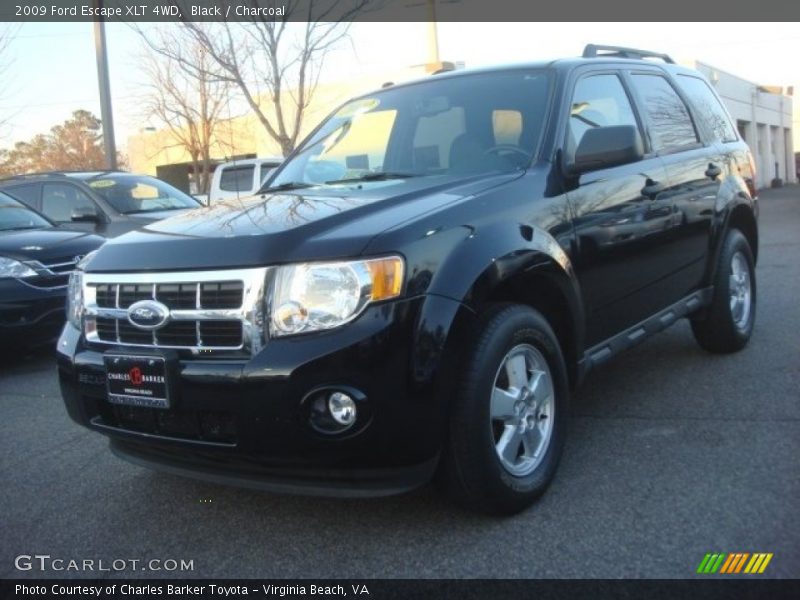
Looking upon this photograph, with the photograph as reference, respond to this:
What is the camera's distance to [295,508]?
343cm

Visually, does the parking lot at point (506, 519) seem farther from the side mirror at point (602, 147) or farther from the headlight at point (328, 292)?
the side mirror at point (602, 147)

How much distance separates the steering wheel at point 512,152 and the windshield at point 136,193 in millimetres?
6329

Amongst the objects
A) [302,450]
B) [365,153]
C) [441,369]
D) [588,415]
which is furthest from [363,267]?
[588,415]

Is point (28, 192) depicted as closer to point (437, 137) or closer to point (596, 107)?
point (437, 137)

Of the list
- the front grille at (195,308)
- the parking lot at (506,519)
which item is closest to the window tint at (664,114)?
the parking lot at (506,519)

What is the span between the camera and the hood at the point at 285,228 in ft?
9.38

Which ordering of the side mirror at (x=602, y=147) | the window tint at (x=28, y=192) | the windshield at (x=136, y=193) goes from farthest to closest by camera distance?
the window tint at (x=28, y=192)
the windshield at (x=136, y=193)
the side mirror at (x=602, y=147)

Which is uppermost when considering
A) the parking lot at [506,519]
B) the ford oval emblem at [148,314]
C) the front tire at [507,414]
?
the ford oval emblem at [148,314]

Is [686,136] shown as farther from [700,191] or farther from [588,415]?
[588,415]

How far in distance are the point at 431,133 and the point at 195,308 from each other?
1883mm

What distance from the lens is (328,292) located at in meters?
2.80

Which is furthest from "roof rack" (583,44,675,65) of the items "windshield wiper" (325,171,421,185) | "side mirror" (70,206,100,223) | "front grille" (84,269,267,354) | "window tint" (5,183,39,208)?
"window tint" (5,183,39,208)

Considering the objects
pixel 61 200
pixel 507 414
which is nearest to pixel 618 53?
pixel 507 414

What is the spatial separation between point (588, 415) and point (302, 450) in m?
2.16
